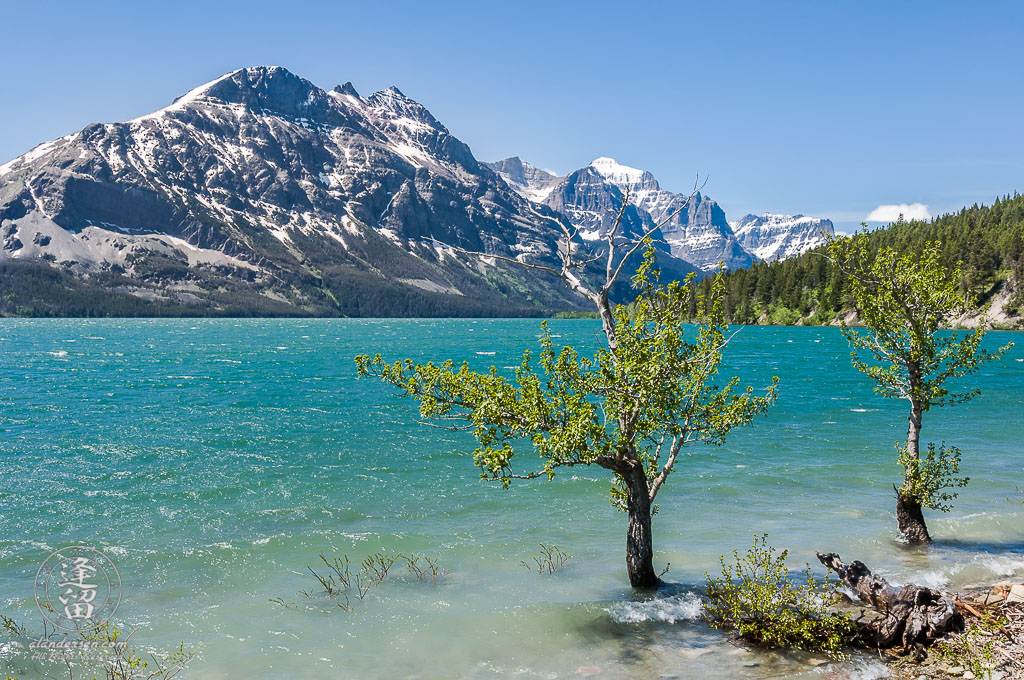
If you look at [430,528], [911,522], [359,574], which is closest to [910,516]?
[911,522]

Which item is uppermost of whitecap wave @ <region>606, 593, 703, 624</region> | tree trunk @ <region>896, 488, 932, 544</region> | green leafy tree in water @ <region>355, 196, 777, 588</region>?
green leafy tree in water @ <region>355, 196, 777, 588</region>

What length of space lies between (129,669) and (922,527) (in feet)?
86.4

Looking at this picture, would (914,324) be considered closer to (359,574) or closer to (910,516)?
(910,516)

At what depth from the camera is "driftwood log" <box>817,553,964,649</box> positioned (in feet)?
49.5

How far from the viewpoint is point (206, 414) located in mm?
58688

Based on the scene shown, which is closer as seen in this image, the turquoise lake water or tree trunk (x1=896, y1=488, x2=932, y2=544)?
the turquoise lake water

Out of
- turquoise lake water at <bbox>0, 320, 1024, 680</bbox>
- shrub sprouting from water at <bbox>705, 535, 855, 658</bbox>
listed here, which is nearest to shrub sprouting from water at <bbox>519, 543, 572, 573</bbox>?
turquoise lake water at <bbox>0, 320, 1024, 680</bbox>

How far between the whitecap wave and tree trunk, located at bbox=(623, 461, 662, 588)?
828 mm

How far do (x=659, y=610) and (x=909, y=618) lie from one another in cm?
626

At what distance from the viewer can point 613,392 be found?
17125 millimetres

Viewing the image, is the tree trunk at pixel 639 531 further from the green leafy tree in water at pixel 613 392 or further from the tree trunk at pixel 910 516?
the tree trunk at pixel 910 516

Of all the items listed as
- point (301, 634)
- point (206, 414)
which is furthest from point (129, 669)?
point (206, 414)

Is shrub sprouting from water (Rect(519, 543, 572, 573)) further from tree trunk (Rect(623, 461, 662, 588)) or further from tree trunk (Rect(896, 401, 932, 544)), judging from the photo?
tree trunk (Rect(896, 401, 932, 544))

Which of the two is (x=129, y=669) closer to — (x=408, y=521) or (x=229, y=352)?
(x=408, y=521)
